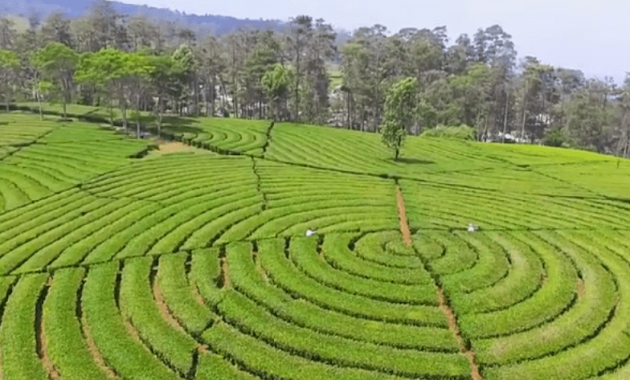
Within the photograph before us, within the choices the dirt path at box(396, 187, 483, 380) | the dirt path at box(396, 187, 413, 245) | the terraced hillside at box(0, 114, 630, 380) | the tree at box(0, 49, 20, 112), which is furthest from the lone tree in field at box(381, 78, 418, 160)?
the tree at box(0, 49, 20, 112)

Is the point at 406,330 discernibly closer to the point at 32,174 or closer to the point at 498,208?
the point at 498,208

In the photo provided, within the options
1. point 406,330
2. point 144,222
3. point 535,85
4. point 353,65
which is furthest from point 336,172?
point 535,85

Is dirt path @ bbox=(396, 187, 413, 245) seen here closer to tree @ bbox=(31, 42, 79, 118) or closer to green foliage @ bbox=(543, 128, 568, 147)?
tree @ bbox=(31, 42, 79, 118)

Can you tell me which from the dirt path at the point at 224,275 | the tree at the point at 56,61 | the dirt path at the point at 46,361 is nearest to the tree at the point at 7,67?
the tree at the point at 56,61

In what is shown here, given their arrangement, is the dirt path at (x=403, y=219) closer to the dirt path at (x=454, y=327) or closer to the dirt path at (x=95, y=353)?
the dirt path at (x=454, y=327)

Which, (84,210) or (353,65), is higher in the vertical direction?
(353,65)
